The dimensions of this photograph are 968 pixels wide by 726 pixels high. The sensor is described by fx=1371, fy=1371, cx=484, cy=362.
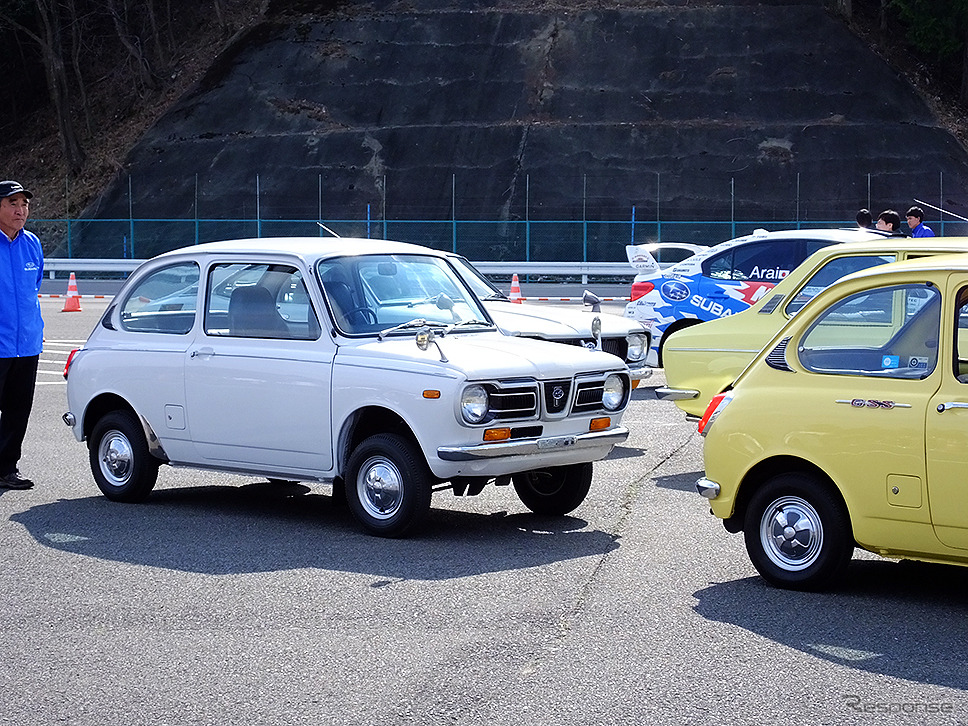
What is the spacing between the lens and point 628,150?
5012 centimetres

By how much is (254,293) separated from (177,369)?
0.76m

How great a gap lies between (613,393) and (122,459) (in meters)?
3.49

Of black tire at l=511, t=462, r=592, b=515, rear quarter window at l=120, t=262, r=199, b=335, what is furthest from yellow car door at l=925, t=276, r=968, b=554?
rear quarter window at l=120, t=262, r=199, b=335

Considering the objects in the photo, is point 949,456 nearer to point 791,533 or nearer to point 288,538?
point 791,533

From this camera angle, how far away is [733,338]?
11188mm

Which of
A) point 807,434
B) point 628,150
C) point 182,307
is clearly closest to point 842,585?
point 807,434

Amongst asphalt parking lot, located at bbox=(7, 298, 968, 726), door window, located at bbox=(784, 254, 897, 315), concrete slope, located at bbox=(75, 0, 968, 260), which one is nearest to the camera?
asphalt parking lot, located at bbox=(7, 298, 968, 726)

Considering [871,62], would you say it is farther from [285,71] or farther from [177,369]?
[177,369]

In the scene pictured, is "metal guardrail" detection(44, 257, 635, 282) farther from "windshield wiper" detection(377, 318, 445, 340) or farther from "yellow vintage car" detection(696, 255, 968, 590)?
"yellow vintage car" detection(696, 255, 968, 590)

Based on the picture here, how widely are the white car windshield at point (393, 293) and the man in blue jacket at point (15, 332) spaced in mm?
2640

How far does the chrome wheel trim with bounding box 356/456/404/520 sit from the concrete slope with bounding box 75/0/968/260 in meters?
35.3

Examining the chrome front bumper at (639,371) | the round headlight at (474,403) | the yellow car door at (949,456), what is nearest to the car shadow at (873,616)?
the yellow car door at (949,456)

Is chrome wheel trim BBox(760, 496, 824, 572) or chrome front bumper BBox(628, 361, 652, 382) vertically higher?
chrome front bumper BBox(628, 361, 652, 382)

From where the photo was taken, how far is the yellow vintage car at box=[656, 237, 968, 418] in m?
11.1
